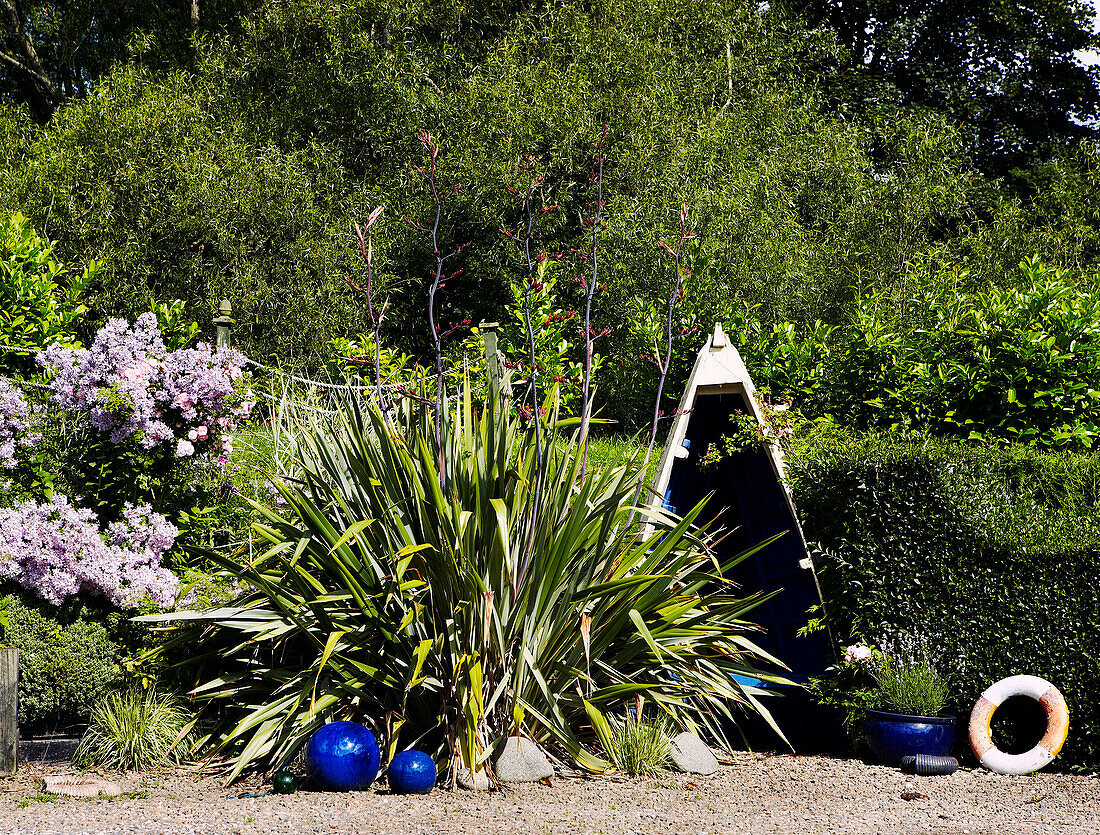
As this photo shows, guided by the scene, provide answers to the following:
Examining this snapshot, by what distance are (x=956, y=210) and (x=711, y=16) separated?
3937 millimetres

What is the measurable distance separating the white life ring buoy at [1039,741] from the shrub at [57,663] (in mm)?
4143

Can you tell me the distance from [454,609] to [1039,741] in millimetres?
2833

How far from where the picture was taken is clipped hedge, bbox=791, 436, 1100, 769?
470cm

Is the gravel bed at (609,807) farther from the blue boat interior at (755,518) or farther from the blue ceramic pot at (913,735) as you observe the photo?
the blue boat interior at (755,518)

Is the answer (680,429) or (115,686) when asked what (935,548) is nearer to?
(680,429)

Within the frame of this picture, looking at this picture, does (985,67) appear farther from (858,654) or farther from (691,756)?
(691,756)

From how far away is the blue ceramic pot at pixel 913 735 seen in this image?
4.57 metres

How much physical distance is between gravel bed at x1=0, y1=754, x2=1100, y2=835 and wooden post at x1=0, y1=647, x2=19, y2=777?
0.10 m

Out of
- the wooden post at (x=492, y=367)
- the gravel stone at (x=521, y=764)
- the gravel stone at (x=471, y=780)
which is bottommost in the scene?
the gravel stone at (x=471, y=780)

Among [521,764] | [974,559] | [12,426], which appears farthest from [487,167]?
[521,764]

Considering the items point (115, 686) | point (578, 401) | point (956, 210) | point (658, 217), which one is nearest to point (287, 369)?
point (578, 401)

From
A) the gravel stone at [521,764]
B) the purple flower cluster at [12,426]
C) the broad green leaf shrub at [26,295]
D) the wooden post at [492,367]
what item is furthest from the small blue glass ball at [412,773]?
the broad green leaf shrub at [26,295]

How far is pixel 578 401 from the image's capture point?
9.98 metres

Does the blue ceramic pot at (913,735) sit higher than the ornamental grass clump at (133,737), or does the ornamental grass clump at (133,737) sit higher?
the blue ceramic pot at (913,735)
